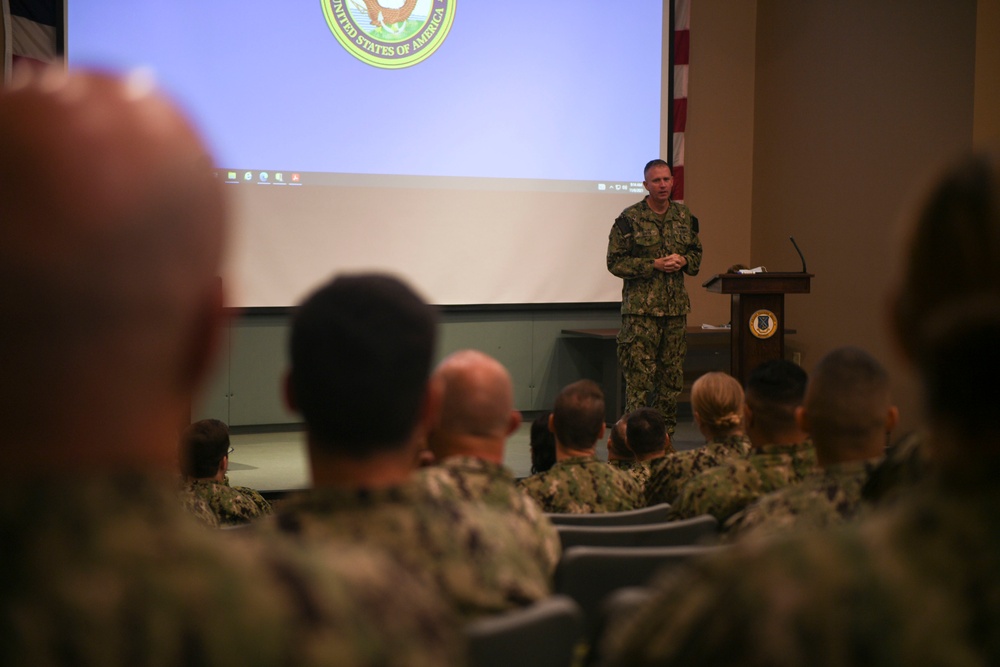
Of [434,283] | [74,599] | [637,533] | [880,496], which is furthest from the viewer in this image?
[434,283]

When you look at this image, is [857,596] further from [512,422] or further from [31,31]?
[31,31]

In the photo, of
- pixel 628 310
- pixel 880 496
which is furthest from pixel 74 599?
pixel 628 310

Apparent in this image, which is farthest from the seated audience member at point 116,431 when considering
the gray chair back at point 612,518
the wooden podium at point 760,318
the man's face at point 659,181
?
the man's face at point 659,181

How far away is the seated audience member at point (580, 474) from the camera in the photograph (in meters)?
2.59

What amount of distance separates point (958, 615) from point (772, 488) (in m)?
1.68

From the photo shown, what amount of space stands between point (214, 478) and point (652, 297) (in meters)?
3.02

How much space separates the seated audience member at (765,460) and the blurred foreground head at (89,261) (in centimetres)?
192

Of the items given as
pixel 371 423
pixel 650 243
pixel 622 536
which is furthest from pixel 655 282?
pixel 371 423

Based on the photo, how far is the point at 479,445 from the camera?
1.80 metres

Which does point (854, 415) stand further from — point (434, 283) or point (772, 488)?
point (434, 283)

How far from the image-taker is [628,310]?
5473 mm

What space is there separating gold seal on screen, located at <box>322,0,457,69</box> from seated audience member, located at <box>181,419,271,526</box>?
142 inches

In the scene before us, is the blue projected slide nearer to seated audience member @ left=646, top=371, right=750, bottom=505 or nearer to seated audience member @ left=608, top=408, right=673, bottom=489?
seated audience member @ left=608, top=408, right=673, bottom=489

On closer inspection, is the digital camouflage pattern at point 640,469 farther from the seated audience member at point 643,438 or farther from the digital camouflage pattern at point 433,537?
the digital camouflage pattern at point 433,537
